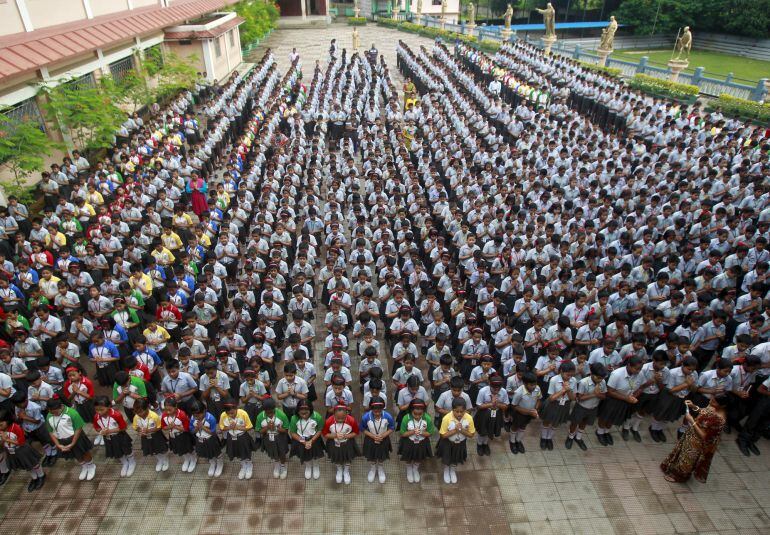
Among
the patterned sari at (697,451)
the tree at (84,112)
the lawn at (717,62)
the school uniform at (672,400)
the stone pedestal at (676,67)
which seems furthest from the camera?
the lawn at (717,62)

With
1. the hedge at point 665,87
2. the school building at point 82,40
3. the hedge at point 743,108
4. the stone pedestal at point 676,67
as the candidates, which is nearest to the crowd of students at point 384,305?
the school building at point 82,40

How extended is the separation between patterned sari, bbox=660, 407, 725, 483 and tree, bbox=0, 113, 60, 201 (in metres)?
13.2

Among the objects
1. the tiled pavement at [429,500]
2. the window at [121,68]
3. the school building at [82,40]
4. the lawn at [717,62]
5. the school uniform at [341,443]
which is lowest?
the tiled pavement at [429,500]

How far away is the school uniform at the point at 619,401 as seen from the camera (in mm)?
6129

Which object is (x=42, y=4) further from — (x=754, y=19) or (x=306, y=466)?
(x=754, y=19)

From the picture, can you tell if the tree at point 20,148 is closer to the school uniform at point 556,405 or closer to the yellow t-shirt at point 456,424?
the yellow t-shirt at point 456,424

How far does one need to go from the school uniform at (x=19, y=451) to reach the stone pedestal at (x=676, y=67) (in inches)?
1007

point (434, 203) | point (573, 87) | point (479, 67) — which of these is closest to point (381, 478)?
point (434, 203)

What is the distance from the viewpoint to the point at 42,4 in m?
13.0

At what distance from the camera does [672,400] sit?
622 centimetres

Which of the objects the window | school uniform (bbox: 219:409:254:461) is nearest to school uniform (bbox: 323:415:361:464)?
school uniform (bbox: 219:409:254:461)

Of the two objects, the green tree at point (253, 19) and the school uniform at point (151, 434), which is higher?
the green tree at point (253, 19)

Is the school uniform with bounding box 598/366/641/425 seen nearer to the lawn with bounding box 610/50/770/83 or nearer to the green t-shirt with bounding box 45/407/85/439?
the green t-shirt with bounding box 45/407/85/439

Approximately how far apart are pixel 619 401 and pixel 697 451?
96 cm
